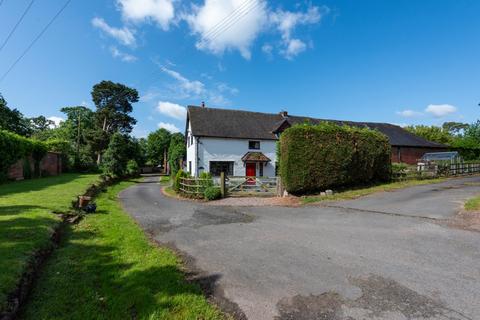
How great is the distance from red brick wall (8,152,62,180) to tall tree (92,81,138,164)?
A: 45.3 feet

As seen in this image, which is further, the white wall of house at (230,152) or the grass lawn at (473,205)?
the white wall of house at (230,152)

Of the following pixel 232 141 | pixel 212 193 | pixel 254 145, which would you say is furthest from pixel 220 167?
pixel 212 193

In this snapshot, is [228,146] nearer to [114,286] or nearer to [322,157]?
[322,157]

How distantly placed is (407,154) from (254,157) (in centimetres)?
2025

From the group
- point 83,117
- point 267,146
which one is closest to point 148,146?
point 83,117

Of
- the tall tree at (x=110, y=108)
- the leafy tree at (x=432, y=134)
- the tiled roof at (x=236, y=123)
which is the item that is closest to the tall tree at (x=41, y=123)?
the tall tree at (x=110, y=108)

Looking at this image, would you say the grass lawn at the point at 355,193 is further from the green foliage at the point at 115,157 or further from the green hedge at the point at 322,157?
the green foliage at the point at 115,157

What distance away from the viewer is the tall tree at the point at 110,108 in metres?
44.9

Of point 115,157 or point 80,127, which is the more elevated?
point 80,127

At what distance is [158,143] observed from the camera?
2515 inches

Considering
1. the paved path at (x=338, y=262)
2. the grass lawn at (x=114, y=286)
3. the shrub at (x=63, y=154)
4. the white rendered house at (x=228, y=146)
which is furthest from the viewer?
the shrub at (x=63, y=154)

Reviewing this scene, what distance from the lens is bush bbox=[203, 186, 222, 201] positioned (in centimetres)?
1541

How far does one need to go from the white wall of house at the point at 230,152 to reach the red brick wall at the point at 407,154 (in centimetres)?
1597

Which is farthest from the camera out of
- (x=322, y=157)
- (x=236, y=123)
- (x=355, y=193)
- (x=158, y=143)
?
(x=158, y=143)
